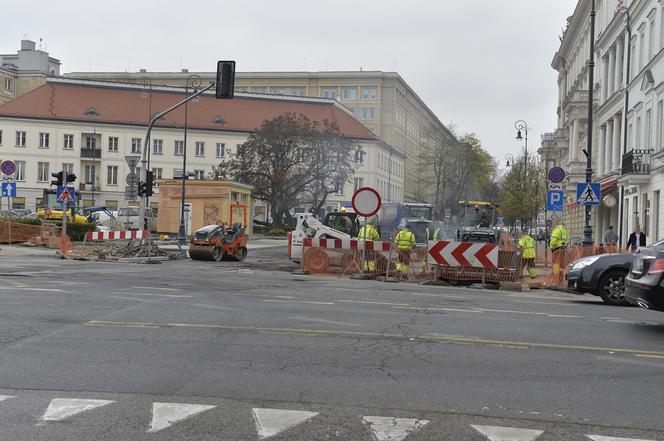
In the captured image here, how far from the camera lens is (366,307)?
1322 centimetres

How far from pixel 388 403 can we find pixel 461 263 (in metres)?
14.3

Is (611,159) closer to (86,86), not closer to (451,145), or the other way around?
(451,145)

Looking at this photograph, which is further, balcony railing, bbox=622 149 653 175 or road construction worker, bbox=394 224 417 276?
balcony railing, bbox=622 149 653 175

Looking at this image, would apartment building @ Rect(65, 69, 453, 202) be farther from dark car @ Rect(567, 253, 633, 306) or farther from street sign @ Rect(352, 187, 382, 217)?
dark car @ Rect(567, 253, 633, 306)

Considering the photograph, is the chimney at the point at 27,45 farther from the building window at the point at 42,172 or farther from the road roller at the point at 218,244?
the road roller at the point at 218,244

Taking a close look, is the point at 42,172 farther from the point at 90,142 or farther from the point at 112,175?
the point at 112,175

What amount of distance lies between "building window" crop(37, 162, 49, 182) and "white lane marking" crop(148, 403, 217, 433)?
85912mm

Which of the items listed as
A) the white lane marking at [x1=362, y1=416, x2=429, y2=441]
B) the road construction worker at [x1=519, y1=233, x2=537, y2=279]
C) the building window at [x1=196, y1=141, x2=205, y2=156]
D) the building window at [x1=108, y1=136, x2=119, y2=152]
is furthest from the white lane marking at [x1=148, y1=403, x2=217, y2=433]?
the building window at [x1=196, y1=141, x2=205, y2=156]

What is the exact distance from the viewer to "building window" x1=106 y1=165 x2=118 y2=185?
89250mm

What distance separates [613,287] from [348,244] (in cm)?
850

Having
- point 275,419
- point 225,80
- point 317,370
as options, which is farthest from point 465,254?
point 275,419

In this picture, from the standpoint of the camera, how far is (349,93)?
124875mm

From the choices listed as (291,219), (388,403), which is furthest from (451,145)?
(388,403)

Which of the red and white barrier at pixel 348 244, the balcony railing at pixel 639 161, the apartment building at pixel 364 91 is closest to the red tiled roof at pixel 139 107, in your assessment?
the apartment building at pixel 364 91
